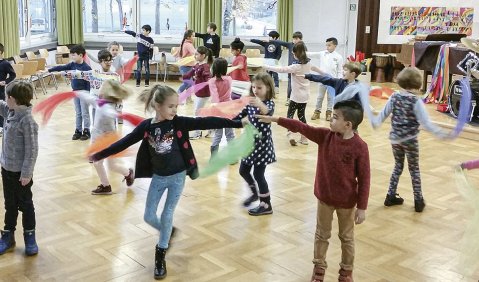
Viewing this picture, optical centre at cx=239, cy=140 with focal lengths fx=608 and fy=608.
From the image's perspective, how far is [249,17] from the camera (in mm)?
14570

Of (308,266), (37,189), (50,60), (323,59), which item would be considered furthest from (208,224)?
(50,60)

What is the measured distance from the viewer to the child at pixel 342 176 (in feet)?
11.4

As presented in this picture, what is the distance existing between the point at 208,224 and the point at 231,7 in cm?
1038

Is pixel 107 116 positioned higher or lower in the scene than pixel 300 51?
lower

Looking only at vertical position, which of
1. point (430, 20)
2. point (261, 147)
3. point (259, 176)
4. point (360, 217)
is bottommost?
point (259, 176)

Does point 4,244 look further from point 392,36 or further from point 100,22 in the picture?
point 392,36

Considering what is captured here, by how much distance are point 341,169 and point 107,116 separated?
2.37 m

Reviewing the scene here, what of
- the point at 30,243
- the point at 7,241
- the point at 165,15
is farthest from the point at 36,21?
the point at 30,243

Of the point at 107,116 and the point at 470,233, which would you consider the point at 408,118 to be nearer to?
the point at 470,233

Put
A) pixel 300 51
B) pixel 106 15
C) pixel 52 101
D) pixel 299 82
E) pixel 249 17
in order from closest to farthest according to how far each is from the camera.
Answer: pixel 52 101 < pixel 300 51 < pixel 299 82 < pixel 106 15 < pixel 249 17

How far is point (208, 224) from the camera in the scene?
4.75 meters

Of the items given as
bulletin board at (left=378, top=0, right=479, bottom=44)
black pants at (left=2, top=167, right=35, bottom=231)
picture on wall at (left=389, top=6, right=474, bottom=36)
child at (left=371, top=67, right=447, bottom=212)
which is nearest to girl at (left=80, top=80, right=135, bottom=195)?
black pants at (left=2, top=167, right=35, bottom=231)

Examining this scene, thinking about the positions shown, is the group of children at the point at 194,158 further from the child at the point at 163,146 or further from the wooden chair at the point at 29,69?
the wooden chair at the point at 29,69

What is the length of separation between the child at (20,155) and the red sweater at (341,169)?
1.70m
